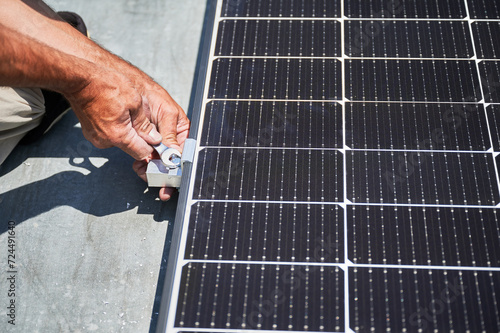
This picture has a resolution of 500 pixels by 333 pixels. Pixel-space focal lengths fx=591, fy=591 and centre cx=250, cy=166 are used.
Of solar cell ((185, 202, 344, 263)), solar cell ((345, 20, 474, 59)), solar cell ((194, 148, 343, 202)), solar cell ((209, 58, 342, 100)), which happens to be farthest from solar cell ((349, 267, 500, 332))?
solar cell ((345, 20, 474, 59))

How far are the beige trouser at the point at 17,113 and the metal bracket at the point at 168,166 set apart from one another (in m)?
1.66

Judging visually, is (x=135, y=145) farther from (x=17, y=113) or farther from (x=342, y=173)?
(x=342, y=173)

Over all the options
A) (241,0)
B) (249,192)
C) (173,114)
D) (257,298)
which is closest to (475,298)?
(257,298)

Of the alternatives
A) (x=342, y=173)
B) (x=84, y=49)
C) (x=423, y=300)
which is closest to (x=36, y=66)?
(x=84, y=49)

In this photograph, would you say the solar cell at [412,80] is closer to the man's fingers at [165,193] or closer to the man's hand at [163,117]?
the man's hand at [163,117]

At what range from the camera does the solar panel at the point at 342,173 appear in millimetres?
5219

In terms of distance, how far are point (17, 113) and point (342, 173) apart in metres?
3.72

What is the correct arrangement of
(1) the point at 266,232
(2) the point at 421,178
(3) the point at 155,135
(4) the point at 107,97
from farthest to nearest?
(3) the point at 155,135
(4) the point at 107,97
(2) the point at 421,178
(1) the point at 266,232

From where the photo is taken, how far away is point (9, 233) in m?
6.68

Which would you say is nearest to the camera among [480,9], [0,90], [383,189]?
[383,189]

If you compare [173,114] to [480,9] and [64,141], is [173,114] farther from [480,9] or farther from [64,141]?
[480,9]

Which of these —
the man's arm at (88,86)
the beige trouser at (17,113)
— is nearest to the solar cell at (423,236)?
the man's arm at (88,86)

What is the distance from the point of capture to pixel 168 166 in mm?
6258

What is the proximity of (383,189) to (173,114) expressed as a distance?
255 centimetres
